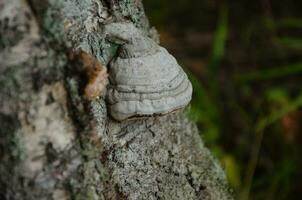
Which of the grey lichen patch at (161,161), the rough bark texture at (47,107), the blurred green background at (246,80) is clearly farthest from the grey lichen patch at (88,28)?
the blurred green background at (246,80)

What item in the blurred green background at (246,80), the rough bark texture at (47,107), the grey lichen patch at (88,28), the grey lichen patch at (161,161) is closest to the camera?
the rough bark texture at (47,107)

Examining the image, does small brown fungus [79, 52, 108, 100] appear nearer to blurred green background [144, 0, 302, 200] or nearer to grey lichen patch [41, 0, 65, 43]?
grey lichen patch [41, 0, 65, 43]

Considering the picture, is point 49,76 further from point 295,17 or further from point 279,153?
point 295,17

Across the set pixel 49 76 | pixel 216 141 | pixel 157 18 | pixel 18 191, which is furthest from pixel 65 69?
pixel 157 18

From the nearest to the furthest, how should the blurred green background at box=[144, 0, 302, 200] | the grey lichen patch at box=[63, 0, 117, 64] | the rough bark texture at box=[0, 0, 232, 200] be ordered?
the rough bark texture at box=[0, 0, 232, 200], the grey lichen patch at box=[63, 0, 117, 64], the blurred green background at box=[144, 0, 302, 200]

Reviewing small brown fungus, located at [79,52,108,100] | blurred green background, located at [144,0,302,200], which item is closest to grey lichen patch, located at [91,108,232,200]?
small brown fungus, located at [79,52,108,100]

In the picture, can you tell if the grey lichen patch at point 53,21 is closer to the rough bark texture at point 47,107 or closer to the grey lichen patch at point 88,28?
the rough bark texture at point 47,107
